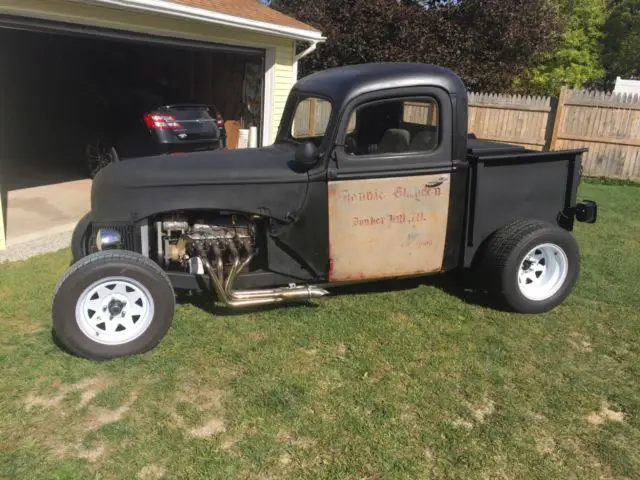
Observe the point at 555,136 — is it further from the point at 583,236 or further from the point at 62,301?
the point at 62,301

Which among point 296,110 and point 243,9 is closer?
point 296,110

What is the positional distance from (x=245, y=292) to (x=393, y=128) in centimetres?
182

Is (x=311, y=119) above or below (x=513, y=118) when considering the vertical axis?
above

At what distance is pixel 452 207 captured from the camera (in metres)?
4.48

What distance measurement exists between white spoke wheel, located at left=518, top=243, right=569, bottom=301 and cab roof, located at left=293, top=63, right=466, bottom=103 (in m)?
1.60

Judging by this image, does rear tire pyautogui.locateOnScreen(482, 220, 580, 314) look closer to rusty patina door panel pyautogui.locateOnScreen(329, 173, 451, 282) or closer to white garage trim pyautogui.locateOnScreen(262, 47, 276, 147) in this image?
rusty patina door panel pyautogui.locateOnScreen(329, 173, 451, 282)

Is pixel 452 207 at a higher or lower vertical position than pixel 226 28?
lower

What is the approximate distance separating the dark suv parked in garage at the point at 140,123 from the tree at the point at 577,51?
22.9 m

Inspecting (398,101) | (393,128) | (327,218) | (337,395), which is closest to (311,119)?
(393,128)

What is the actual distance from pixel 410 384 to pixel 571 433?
0.99 meters

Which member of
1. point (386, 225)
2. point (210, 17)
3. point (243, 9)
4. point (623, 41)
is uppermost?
point (623, 41)

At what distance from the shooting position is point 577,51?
32.2 metres

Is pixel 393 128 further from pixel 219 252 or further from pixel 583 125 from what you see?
pixel 583 125

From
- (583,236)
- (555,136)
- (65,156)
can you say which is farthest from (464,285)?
(65,156)
